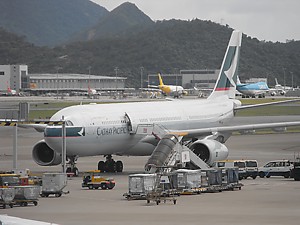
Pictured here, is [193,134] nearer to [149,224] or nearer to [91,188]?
[91,188]

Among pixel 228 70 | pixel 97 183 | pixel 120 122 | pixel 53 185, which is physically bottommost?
pixel 53 185

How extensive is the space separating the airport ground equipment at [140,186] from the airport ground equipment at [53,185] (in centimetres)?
347

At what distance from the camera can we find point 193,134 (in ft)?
163

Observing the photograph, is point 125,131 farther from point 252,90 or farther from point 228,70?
point 252,90

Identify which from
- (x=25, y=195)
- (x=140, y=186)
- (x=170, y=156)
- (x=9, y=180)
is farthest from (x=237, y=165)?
(x=25, y=195)

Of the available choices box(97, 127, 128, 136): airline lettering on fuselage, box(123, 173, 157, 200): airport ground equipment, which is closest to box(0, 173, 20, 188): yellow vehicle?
box(123, 173, 157, 200): airport ground equipment

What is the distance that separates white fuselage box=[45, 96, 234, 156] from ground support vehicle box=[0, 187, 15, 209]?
38.5 ft

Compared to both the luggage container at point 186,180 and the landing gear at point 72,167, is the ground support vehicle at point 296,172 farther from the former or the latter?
the landing gear at point 72,167

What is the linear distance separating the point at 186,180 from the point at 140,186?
10.3ft

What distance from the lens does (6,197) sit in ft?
111

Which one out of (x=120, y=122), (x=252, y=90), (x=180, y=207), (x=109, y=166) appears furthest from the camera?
(x=252, y=90)

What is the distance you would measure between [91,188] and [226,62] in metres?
18.8

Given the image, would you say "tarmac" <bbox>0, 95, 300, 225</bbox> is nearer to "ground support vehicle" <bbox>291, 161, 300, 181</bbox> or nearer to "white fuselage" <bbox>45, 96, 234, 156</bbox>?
"ground support vehicle" <bbox>291, 161, 300, 181</bbox>

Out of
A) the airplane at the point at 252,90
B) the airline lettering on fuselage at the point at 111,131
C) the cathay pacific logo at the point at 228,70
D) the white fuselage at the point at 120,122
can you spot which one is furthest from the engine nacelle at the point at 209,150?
the airplane at the point at 252,90
